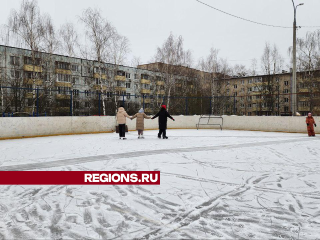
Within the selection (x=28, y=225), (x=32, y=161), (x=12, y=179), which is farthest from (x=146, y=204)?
(x=32, y=161)

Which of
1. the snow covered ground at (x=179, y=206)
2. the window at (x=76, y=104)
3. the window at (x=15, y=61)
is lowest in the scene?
the snow covered ground at (x=179, y=206)

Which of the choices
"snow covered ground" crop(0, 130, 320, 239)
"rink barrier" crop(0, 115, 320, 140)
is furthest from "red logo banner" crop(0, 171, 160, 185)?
"rink barrier" crop(0, 115, 320, 140)

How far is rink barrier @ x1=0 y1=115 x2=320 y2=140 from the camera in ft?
43.5

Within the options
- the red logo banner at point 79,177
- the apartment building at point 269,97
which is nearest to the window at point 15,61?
the apartment building at point 269,97

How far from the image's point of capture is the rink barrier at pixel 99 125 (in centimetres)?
1327

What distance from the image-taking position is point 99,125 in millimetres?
16719

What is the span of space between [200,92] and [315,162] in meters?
35.1

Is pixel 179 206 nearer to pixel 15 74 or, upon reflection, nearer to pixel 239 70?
pixel 15 74

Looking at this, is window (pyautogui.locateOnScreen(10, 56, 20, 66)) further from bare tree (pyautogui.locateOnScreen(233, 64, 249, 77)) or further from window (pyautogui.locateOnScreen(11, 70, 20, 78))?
bare tree (pyautogui.locateOnScreen(233, 64, 249, 77))

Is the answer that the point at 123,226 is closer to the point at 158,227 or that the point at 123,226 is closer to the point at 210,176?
the point at 158,227

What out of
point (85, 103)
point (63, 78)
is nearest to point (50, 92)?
point (85, 103)

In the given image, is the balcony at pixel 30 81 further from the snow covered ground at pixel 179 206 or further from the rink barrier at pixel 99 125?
the snow covered ground at pixel 179 206

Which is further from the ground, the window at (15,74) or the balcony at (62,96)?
the window at (15,74)

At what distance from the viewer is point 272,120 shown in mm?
17844
